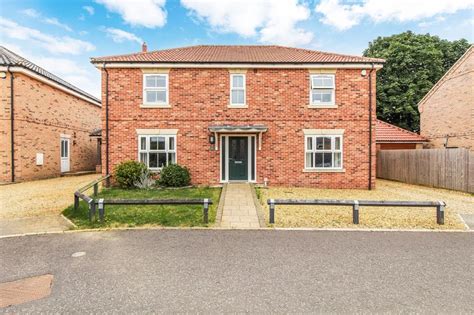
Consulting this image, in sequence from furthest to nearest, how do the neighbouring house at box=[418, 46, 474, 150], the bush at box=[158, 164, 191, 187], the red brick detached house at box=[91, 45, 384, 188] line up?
1. the neighbouring house at box=[418, 46, 474, 150]
2. the red brick detached house at box=[91, 45, 384, 188]
3. the bush at box=[158, 164, 191, 187]

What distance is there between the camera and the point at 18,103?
47.8ft

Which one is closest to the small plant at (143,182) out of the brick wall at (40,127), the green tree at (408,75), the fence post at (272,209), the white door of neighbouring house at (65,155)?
the fence post at (272,209)

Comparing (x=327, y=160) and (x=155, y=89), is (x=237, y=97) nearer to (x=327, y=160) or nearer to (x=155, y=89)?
(x=155, y=89)

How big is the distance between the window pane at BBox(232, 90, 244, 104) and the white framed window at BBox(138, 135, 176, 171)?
3.29 meters

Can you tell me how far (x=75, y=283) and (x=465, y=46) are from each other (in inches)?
1541

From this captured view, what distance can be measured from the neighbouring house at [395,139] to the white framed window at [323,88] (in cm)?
714

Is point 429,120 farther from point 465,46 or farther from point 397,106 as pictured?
point 465,46

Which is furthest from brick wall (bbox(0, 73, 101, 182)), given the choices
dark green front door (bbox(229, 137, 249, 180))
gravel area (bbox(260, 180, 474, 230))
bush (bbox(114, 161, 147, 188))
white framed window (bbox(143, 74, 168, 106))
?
gravel area (bbox(260, 180, 474, 230))

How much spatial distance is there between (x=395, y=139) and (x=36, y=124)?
22274 millimetres

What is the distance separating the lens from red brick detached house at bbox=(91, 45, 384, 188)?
1241cm

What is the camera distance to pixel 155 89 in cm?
1244

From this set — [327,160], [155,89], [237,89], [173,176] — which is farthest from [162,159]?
[327,160]

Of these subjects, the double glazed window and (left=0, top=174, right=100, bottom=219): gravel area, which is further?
the double glazed window

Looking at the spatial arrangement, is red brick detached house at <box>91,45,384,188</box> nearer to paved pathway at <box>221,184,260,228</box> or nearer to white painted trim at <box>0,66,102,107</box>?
paved pathway at <box>221,184,260,228</box>
